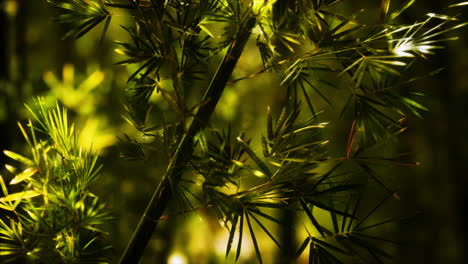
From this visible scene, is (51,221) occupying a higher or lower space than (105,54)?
lower

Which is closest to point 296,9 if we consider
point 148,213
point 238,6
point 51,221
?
point 238,6

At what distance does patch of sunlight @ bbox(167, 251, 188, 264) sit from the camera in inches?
78.7

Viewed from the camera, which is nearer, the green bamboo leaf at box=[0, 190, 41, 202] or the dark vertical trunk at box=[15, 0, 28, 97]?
the green bamboo leaf at box=[0, 190, 41, 202]

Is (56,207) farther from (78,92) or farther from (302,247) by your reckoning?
(78,92)

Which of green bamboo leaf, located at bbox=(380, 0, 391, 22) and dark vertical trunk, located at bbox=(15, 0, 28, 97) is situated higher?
green bamboo leaf, located at bbox=(380, 0, 391, 22)

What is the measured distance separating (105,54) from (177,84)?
2236mm

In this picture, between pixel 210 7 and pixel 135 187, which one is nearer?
pixel 210 7

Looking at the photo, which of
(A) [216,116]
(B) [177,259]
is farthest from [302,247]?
(B) [177,259]

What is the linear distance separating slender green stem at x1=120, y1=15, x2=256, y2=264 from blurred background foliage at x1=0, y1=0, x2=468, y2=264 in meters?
0.83

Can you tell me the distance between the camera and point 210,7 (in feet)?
2.00

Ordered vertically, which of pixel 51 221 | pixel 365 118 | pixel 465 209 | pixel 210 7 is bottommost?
pixel 465 209

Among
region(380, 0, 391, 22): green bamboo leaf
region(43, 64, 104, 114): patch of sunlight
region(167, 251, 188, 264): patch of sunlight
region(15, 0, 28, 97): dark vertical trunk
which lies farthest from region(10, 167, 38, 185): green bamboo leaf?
region(167, 251, 188, 264): patch of sunlight

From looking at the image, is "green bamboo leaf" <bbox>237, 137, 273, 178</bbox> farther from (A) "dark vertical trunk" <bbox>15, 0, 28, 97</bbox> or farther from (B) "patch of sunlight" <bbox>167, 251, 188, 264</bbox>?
(B) "patch of sunlight" <bbox>167, 251, 188, 264</bbox>

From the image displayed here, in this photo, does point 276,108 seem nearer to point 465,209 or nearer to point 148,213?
point 465,209
